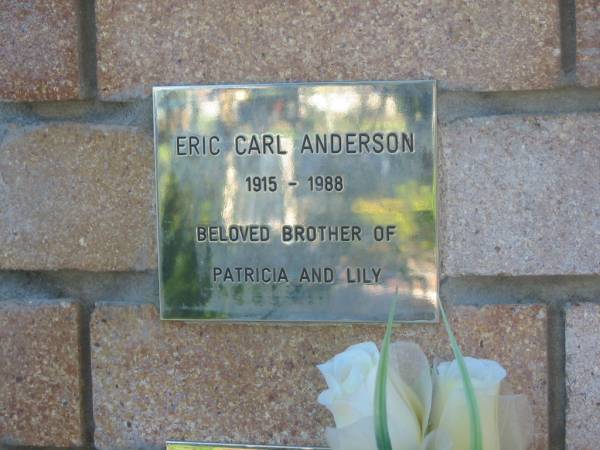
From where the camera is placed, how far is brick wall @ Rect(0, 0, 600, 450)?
1.11 meters

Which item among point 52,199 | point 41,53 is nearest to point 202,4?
point 41,53

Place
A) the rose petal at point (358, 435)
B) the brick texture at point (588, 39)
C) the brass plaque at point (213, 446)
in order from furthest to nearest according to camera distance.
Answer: the brass plaque at point (213, 446) → the brick texture at point (588, 39) → the rose petal at point (358, 435)

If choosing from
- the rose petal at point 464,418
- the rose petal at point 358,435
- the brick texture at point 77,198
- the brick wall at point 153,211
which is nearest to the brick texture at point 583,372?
the brick wall at point 153,211

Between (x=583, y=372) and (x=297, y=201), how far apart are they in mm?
472

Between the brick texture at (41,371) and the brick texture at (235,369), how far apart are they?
0.04 meters

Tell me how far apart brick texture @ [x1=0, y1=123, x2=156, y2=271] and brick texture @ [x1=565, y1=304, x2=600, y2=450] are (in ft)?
2.04

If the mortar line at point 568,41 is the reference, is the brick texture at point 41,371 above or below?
below

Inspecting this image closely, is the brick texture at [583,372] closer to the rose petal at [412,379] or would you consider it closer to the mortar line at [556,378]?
the mortar line at [556,378]

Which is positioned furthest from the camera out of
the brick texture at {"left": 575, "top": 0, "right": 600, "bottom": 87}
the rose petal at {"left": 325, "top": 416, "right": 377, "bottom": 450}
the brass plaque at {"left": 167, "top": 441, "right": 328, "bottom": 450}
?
the brass plaque at {"left": 167, "top": 441, "right": 328, "bottom": 450}

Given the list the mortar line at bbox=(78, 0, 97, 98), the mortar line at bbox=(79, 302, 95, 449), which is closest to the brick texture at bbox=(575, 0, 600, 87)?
A: the mortar line at bbox=(78, 0, 97, 98)

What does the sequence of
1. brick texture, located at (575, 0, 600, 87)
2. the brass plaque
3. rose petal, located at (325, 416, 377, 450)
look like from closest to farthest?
rose petal, located at (325, 416, 377, 450), brick texture, located at (575, 0, 600, 87), the brass plaque

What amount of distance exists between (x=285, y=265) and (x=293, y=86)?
257 millimetres

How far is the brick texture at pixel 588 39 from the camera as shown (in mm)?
1094

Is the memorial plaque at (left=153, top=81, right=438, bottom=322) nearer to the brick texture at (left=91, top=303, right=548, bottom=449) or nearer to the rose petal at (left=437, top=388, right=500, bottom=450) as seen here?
the brick texture at (left=91, top=303, right=548, bottom=449)
